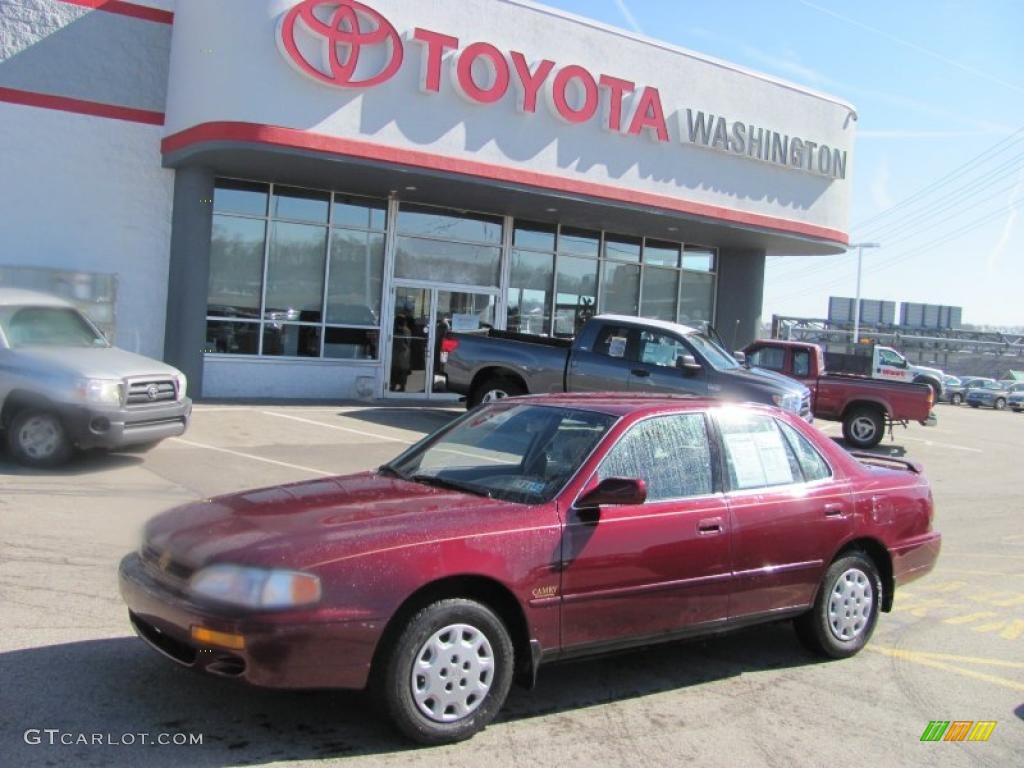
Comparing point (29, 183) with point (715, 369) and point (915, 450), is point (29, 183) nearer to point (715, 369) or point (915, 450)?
point (715, 369)

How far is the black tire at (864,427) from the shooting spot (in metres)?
17.6

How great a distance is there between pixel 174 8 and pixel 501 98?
18.4 ft

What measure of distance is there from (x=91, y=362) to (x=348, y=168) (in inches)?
259

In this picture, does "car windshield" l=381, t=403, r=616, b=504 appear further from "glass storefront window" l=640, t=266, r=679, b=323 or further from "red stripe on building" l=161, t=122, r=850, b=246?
"glass storefront window" l=640, t=266, r=679, b=323

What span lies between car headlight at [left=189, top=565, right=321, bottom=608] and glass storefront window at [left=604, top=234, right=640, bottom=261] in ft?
59.1

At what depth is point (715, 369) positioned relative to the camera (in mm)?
13539

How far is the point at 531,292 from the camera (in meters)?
20.2

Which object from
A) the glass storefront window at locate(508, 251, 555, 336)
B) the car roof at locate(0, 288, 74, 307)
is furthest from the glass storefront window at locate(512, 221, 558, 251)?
the car roof at locate(0, 288, 74, 307)

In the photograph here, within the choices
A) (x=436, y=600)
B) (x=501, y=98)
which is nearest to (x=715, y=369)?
(x=501, y=98)

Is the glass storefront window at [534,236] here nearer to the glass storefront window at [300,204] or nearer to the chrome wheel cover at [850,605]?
the glass storefront window at [300,204]

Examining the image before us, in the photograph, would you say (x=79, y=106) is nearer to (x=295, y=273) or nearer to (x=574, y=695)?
(x=295, y=273)

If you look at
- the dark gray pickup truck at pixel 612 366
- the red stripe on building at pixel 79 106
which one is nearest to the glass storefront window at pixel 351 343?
the dark gray pickup truck at pixel 612 366

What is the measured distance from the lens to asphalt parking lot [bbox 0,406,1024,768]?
4129 mm

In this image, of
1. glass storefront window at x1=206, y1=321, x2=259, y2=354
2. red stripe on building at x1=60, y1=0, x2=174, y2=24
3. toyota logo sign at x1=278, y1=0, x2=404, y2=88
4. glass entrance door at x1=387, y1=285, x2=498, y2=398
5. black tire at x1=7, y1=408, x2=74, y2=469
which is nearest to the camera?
black tire at x1=7, y1=408, x2=74, y2=469
